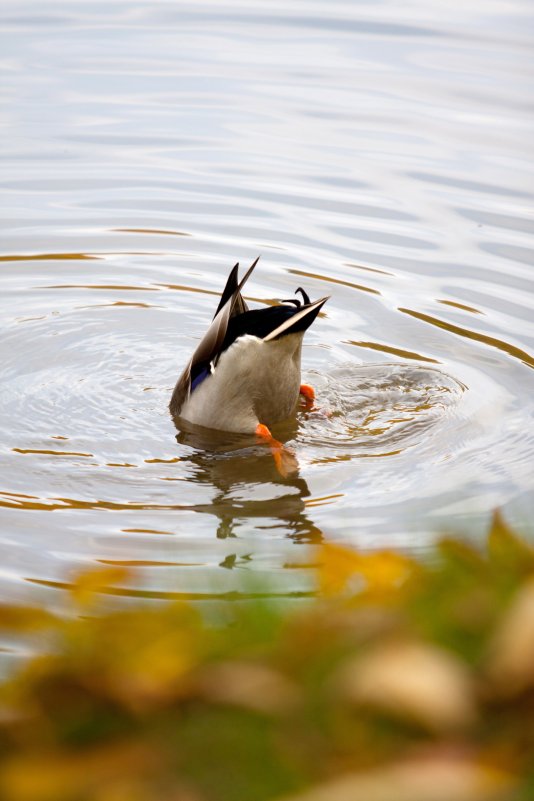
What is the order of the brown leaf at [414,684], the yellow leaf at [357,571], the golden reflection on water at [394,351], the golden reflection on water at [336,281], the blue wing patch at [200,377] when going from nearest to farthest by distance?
the brown leaf at [414,684]
the yellow leaf at [357,571]
the blue wing patch at [200,377]
the golden reflection on water at [394,351]
the golden reflection on water at [336,281]

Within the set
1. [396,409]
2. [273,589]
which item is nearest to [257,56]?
[396,409]

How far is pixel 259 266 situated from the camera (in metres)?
8.89

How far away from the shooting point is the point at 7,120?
39.1 ft

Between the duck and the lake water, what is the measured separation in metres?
0.19

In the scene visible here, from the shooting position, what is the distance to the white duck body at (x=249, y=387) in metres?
6.11

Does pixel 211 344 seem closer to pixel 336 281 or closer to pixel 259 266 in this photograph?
pixel 336 281

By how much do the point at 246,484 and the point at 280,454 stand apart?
0.37 meters

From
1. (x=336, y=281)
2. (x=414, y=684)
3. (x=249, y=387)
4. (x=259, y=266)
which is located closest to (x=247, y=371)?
(x=249, y=387)

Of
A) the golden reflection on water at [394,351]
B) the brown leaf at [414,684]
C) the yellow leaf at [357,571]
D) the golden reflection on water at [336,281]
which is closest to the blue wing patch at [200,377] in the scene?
the golden reflection on water at [394,351]

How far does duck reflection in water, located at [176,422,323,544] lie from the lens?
5.18m

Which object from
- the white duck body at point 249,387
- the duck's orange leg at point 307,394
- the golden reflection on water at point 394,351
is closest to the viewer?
the white duck body at point 249,387

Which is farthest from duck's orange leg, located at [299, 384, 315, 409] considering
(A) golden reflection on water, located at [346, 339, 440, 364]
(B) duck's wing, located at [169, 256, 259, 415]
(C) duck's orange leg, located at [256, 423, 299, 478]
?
(A) golden reflection on water, located at [346, 339, 440, 364]

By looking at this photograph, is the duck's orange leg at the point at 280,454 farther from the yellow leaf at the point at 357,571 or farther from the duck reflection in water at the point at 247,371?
the yellow leaf at the point at 357,571

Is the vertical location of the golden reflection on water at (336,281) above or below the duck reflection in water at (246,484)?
above
